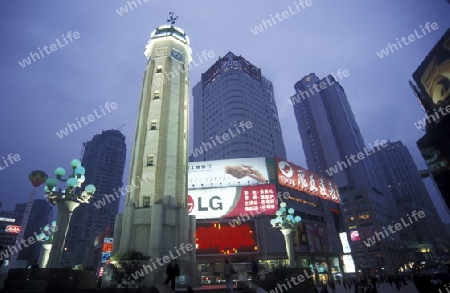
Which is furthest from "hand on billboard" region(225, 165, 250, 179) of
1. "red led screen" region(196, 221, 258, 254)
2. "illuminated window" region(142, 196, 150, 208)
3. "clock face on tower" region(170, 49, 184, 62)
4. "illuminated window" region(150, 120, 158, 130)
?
"illuminated window" region(142, 196, 150, 208)

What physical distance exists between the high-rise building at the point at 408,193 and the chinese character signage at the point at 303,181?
92.0 meters

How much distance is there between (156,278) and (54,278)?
11.9 meters

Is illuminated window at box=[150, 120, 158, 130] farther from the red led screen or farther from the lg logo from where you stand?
the red led screen

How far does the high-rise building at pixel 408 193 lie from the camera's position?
12850cm

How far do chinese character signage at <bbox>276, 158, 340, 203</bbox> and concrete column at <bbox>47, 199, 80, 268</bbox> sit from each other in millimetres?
41498

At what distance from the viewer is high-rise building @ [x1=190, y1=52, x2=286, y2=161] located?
106006mm

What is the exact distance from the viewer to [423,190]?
178000 millimetres

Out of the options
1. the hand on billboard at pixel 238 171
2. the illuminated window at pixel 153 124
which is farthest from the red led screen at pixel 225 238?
the illuminated window at pixel 153 124

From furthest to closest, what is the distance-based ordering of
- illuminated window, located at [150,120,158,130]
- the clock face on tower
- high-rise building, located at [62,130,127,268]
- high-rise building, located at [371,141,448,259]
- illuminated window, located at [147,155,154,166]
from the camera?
high-rise building, located at [371,141,448,259] → high-rise building, located at [62,130,127,268] → the clock face on tower → illuminated window, located at [150,120,158,130] → illuminated window, located at [147,155,154,166]

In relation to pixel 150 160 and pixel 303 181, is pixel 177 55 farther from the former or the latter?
pixel 303 181

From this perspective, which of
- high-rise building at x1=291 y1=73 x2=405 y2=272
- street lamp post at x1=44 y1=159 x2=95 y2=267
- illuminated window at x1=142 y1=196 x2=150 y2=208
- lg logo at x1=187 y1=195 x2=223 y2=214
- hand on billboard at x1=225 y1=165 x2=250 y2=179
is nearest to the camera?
street lamp post at x1=44 y1=159 x2=95 y2=267

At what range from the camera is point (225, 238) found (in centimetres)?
4709

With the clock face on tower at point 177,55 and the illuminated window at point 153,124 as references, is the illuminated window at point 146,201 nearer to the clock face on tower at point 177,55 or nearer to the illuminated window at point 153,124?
the illuminated window at point 153,124

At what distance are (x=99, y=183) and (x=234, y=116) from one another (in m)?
84.9
